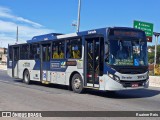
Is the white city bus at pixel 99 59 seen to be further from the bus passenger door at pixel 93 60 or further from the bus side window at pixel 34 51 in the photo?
the bus side window at pixel 34 51

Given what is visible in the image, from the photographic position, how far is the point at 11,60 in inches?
960

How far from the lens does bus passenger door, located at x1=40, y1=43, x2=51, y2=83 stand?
19.1 m

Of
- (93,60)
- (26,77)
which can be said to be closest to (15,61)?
(26,77)

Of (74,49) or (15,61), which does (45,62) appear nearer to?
(74,49)

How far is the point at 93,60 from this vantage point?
15117mm

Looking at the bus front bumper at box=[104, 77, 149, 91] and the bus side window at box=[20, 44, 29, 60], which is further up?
the bus side window at box=[20, 44, 29, 60]

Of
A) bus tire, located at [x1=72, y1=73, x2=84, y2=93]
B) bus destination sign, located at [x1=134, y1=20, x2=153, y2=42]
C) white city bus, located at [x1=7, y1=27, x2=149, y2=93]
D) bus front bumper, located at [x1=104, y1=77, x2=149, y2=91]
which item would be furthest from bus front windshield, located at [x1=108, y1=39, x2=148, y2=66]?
bus destination sign, located at [x1=134, y1=20, x2=153, y2=42]

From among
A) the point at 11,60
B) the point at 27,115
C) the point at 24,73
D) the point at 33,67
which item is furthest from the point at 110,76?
the point at 11,60

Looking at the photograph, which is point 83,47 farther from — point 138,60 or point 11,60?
point 11,60

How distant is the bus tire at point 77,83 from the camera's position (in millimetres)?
16016

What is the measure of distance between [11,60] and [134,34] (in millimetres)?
11926

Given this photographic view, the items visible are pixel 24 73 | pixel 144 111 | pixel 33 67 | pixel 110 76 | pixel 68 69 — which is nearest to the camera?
pixel 144 111

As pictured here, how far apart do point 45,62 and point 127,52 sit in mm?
6296

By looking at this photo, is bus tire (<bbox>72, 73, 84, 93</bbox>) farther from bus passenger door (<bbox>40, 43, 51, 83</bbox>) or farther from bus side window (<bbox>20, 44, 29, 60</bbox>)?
bus side window (<bbox>20, 44, 29, 60</bbox>)
